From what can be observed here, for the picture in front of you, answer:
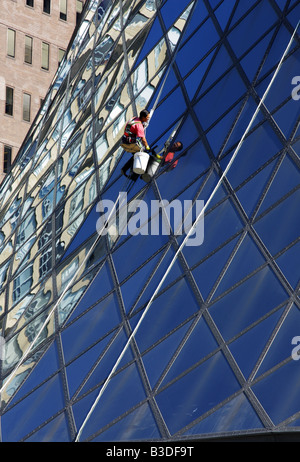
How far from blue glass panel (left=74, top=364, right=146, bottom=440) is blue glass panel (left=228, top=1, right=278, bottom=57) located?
928cm

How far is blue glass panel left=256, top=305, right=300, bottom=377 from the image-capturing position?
1719 cm

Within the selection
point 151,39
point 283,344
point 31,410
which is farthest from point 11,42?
point 283,344

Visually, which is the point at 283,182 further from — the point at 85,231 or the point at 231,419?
the point at 85,231

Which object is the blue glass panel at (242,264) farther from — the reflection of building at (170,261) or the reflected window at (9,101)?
the reflected window at (9,101)

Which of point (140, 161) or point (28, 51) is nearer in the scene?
point (140, 161)

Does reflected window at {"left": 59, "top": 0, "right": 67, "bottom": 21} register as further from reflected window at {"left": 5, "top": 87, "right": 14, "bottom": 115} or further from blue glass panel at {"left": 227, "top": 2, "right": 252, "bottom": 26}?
blue glass panel at {"left": 227, "top": 2, "right": 252, "bottom": 26}

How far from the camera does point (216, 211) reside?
2162cm

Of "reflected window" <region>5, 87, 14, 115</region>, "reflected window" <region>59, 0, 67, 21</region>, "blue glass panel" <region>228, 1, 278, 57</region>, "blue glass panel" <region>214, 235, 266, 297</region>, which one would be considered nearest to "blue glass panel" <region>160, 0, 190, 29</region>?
"blue glass panel" <region>228, 1, 278, 57</region>

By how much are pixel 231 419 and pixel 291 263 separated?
3.57 metres

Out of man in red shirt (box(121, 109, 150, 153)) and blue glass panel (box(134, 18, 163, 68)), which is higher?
blue glass panel (box(134, 18, 163, 68))

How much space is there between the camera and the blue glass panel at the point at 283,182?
2017cm

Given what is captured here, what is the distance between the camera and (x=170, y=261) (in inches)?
855
